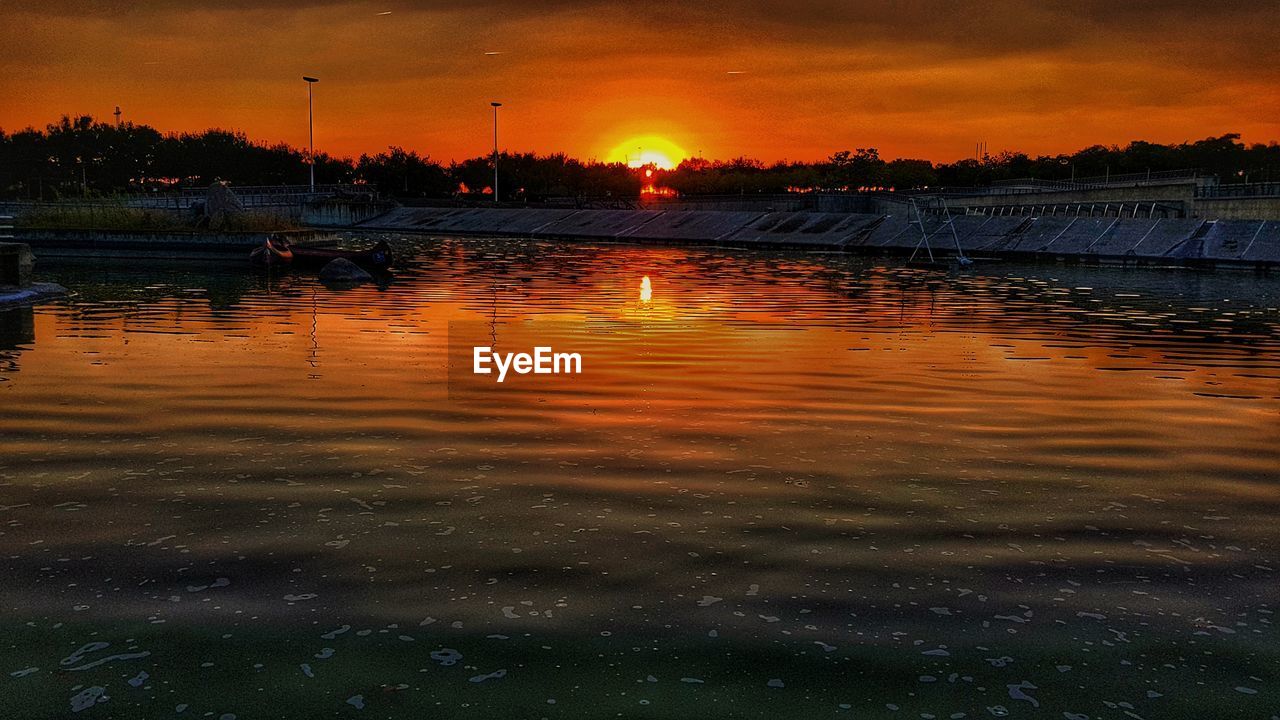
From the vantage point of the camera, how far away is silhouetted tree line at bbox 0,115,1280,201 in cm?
14688

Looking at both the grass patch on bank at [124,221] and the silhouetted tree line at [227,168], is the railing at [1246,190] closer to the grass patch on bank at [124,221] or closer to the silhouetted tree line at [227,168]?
the grass patch on bank at [124,221]

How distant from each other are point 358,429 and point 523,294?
66.9 ft

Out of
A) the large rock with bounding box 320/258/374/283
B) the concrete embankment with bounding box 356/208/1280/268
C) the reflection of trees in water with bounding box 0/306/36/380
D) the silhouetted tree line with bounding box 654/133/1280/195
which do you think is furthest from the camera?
the silhouetted tree line with bounding box 654/133/1280/195

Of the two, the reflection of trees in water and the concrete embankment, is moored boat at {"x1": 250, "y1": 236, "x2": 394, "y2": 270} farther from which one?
the concrete embankment

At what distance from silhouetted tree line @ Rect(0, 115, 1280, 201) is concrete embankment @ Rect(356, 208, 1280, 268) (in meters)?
47.4

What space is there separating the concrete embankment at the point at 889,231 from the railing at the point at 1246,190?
18.3 ft

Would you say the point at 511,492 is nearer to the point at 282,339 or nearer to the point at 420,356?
the point at 420,356

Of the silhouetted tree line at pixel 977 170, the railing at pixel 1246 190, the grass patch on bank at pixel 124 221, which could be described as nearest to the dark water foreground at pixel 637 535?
the grass patch on bank at pixel 124 221

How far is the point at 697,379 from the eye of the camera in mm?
16141

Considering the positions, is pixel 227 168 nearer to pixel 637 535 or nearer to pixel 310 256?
pixel 310 256

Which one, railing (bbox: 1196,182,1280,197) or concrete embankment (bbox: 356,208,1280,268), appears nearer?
concrete embankment (bbox: 356,208,1280,268)

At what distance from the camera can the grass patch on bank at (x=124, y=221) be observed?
49875 millimetres

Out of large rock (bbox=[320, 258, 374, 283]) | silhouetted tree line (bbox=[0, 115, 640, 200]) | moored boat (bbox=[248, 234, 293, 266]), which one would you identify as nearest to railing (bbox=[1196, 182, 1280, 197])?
large rock (bbox=[320, 258, 374, 283])

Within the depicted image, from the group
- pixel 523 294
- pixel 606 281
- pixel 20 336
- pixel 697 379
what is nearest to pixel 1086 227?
pixel 606 281
